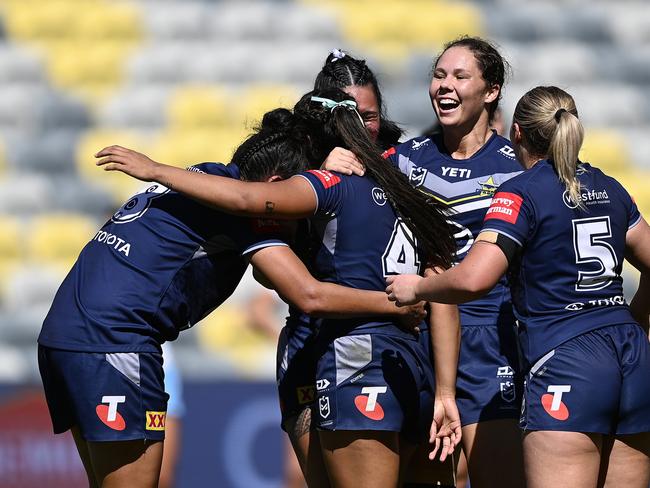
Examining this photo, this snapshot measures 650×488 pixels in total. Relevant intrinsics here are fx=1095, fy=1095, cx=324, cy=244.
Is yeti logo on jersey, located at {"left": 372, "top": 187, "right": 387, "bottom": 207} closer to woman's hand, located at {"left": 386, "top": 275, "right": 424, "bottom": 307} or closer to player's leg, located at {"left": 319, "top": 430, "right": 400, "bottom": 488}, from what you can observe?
woman's hand, located at {"left": 386, "top": 275, "right": 424, "bottom": 307}

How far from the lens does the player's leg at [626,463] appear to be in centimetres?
368

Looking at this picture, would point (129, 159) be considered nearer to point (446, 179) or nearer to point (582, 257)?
point (446, 179)

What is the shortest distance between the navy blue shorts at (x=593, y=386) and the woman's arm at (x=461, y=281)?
374 mm

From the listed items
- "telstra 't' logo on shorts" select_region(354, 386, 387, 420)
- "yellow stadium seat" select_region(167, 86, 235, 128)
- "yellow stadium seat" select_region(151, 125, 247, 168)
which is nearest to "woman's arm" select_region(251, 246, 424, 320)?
"telstra 't' logo on shorts" select_region(354, 386, 387, 420)

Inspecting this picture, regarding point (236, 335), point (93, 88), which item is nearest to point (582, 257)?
point (236, 335)

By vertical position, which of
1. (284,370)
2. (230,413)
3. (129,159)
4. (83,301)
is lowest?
(230,413)

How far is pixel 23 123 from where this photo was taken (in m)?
9.96

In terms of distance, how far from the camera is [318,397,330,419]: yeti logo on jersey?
3.69 meters

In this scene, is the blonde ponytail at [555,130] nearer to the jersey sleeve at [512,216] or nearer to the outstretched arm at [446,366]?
the jersey sleeve at [512,216]

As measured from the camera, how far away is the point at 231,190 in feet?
11.9

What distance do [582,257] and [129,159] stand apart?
1.56 meters

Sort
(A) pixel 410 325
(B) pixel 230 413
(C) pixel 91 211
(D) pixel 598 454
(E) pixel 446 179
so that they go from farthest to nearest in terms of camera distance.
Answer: (C) pixel 91 211 < (B) pixel 230 413 < (E) pixel 446 179 < (A) pixel 410 325 < (D) pixel 598 454

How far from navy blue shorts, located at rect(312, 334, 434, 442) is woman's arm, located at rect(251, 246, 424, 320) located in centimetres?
12

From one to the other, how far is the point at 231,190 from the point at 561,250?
3.67 ft
